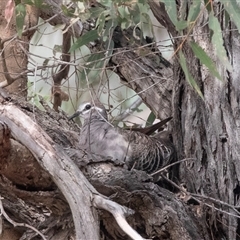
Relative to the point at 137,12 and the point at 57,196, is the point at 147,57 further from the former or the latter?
the point at 57,196

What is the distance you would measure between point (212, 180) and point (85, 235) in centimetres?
48

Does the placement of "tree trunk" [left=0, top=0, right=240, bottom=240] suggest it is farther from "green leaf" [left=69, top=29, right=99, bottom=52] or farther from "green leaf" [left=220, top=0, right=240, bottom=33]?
"green leaf" [left=220, top=0, right=240, bottom=33]

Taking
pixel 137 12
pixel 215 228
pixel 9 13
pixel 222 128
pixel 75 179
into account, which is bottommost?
pixel 215 228

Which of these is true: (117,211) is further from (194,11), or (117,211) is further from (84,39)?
(84,39)

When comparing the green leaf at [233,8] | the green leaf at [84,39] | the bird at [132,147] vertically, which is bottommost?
the bird at [132,147]

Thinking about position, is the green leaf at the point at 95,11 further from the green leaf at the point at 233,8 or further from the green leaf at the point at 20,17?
the green leaf at the point at 233,8

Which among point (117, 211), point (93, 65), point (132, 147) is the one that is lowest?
point (132, 147)

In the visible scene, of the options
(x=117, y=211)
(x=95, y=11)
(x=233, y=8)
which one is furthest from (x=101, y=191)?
(x=233, y=8)

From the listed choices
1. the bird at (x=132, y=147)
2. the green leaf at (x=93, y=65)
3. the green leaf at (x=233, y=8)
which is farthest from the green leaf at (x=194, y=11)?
the bird at (x=132, y=147)

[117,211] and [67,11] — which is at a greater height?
[67,11]

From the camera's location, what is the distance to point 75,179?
1094 mm

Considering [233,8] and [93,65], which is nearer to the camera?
[233,8]

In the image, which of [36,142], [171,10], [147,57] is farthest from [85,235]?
[147,57]

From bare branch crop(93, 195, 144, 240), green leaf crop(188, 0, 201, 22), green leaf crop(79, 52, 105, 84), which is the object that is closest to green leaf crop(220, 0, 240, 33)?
green leaf crop(188, 0, 201, 22)
